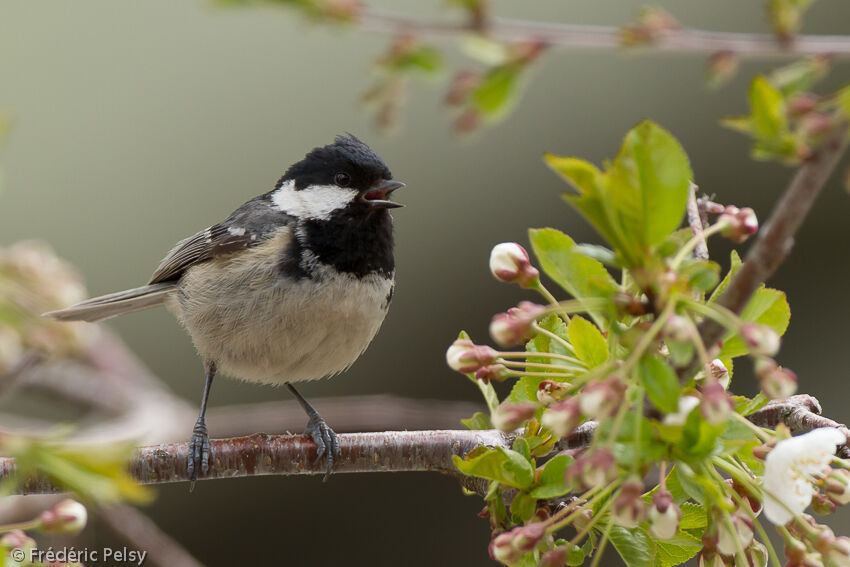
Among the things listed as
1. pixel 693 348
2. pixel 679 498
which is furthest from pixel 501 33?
pixel 679 498

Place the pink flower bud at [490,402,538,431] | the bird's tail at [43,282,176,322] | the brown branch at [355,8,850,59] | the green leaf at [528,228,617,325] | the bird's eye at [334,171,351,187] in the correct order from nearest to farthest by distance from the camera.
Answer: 1. the brown branch at [355,8,850,59]
2. the pink flower bud at [490,402,538,431]
3. the green leaf at [528,228,617,325]
4. the bird's eye at [334,171,351,187]
5. the bird's tail at [43,282,176,322]

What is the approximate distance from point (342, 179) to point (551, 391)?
182 cm

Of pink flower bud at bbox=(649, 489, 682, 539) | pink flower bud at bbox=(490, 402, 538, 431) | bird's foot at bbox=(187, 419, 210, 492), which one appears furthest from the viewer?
bird's foot at bbox=(187, 419, 210, 492)

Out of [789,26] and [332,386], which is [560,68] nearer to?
[332,386]

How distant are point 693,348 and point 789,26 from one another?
1.44ft

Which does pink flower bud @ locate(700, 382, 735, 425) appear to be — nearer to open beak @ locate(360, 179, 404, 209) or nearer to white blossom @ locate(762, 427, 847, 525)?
white blossom @ locate(762, 427, 847, 525)

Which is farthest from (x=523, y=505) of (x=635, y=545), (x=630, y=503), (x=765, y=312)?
(x=765, y=312)

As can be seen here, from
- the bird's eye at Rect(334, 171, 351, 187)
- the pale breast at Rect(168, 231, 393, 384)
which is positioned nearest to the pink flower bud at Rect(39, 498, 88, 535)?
the pale breast at Rect(168, 231, 393, 384)

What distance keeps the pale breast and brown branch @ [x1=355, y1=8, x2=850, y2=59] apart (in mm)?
2121

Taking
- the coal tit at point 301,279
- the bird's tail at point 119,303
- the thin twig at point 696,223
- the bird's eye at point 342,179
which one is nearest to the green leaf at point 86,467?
the thin twig at point 696,223

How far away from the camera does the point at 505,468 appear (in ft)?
5.14

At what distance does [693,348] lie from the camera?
3.84 feet

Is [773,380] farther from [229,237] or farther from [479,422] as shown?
[229,237]

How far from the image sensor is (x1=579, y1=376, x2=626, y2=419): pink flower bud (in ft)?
3.62
